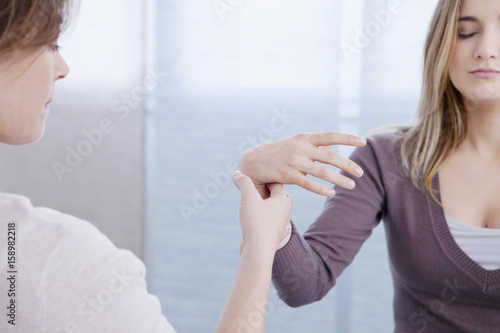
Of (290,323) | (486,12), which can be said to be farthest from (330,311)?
(486,12)

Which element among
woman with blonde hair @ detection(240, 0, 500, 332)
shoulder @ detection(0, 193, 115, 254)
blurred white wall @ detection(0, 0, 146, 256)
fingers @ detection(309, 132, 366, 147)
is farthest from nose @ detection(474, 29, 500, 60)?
blurred white wall @ detection(0, 0, 146, 256)

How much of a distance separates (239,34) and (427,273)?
1.38 m

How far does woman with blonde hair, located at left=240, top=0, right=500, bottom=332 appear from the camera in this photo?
1133 millimetres

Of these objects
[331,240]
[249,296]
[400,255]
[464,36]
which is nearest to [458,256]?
[400,255]

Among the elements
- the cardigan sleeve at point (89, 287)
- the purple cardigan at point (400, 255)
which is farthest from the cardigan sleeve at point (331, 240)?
the cardigan sleeve at point (89, 287)

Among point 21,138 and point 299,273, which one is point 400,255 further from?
point 21,138

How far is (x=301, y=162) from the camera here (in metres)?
1.07

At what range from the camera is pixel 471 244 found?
117cm

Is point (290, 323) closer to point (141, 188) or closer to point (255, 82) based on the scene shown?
point (141, 188)

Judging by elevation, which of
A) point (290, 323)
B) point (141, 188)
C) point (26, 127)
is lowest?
point (290, 323)

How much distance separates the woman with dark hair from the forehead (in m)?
0.91

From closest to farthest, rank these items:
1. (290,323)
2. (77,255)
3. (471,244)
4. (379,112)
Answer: (77,255), (471,244), (379,112), (290,323)

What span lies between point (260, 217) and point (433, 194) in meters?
0.56

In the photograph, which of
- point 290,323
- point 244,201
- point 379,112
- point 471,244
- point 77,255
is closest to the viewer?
point 77,255
